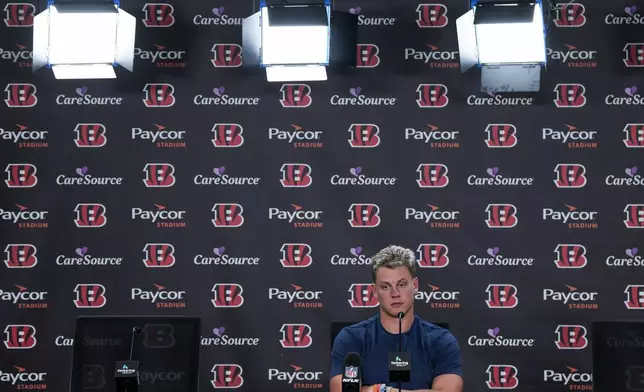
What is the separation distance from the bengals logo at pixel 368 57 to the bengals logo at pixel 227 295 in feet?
5.76

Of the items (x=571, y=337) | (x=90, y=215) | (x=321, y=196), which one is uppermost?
(x=321, y=196)

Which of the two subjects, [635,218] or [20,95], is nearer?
[635,218]

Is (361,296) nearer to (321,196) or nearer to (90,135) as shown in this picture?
(321,196)

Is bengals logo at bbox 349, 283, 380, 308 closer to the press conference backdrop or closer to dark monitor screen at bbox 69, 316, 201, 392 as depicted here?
the press conference backdrop

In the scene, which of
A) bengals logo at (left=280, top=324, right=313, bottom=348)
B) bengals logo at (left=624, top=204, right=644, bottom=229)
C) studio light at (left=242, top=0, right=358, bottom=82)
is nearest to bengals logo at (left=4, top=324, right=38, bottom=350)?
bengals logo at (left=280, top=324, right=313, bottom=348)

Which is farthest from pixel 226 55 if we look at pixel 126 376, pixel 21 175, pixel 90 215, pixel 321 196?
pixel 126 376

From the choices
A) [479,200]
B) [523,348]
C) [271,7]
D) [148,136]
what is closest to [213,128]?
[148,136]

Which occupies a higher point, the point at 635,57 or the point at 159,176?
the point at 635,57

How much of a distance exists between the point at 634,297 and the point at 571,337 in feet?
1.63

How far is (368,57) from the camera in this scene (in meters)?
6.31

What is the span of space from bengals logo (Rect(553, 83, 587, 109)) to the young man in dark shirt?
8.16 ft

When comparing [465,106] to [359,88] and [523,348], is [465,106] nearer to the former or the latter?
[359,88]

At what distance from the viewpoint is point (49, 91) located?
6.34 m

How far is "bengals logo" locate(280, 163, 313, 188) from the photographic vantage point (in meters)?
6.20
